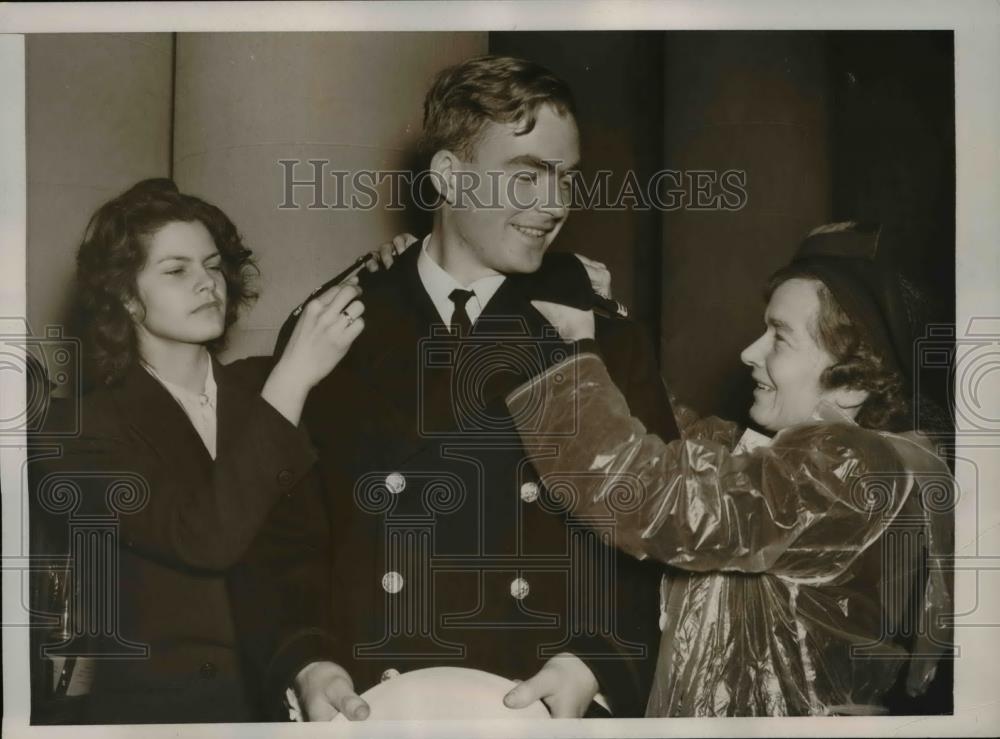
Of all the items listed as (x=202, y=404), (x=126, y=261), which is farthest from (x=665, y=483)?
(x=126, y=261)

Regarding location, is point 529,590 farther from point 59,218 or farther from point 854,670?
point 59,218

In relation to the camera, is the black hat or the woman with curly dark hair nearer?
the woman with curly dark hair

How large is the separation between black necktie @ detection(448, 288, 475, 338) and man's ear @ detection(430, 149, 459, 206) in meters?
0.28

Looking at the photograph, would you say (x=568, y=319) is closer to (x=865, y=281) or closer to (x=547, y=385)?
(x=547, y=385)

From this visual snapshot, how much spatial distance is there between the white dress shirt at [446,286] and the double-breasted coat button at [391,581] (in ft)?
2.63

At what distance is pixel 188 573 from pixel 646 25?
2240 mm

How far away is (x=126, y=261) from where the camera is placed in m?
3.69

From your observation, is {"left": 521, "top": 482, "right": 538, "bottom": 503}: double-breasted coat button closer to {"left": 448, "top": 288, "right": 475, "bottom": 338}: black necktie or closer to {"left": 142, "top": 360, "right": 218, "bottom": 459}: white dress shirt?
{"left": 448, "top": 288, "right": 475, "bottom": 338}: black necktie

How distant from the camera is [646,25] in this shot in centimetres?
383

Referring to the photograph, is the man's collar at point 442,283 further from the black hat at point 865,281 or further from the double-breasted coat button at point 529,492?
the black hat at point 865,281

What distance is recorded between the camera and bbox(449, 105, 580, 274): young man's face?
373 cm

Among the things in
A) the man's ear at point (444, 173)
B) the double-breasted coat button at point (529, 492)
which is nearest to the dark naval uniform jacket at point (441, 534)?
the double-breasted coat button at point (529, 492)

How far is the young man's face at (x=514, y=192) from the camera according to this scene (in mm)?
3730

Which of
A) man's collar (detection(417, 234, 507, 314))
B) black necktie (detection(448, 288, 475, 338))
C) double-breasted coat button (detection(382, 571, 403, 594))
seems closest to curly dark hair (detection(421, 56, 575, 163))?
man's collar (detection(417, 234, 507, 314))
